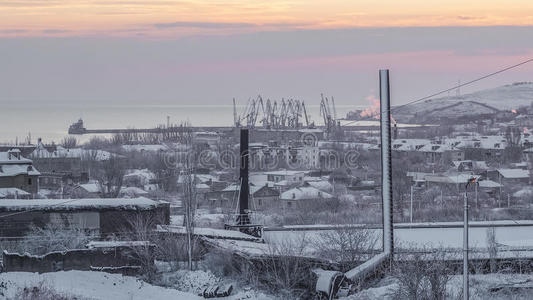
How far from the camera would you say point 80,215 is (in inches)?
605

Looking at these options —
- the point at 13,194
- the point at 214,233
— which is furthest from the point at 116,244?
the point at 13,194

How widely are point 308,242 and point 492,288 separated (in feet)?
12.6

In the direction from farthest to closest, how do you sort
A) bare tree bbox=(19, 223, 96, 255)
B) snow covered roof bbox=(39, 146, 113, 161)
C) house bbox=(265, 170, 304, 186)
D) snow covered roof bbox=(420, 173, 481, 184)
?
snow covered roof bbox=(39, 146, 113, 161)
house bbox=(265, 170, 304, 186)
snow covered roof bbox=(420, 173, 481, 184)
bare tree bbox=(19, 223, 96, 255)

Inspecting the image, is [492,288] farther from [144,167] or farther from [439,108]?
[439,108]

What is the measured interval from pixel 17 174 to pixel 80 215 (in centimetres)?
1629

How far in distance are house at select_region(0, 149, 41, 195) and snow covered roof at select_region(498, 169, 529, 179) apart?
70.8ft

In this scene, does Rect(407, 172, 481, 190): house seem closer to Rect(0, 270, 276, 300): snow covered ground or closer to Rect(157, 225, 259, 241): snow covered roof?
Rect(157, 225, 259, 241): snow covered roof

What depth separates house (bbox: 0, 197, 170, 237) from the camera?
1527 centimetres

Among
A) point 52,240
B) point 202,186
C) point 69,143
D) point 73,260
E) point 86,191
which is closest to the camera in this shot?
point 73,260

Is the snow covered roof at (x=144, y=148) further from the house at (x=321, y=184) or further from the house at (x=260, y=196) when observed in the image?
the house at (x=260, y=196)

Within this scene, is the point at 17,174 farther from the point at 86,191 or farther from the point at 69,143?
the point at 69,143

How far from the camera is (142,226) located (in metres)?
14.7

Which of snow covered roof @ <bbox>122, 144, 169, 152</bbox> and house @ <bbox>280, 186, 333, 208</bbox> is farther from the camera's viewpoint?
snow covered roof @ <bbox>122, 144, 169, 152</bbox>

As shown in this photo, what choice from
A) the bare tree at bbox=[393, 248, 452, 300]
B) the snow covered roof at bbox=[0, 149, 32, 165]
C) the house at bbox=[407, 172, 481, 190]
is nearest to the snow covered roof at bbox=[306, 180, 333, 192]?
the house at bbox=[407, 172, 481, 190]
